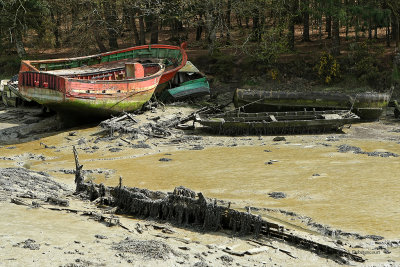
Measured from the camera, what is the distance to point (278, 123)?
2523 centimetres

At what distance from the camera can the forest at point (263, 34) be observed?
3177 cm

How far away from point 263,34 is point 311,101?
25.4ft

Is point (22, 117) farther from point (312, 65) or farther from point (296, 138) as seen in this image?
point (312, 65)

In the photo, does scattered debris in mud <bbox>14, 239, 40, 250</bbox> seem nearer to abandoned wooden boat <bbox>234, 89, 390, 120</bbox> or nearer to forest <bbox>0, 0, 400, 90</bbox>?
abandoned wooden boat <bbox>234, 89, 390, 120</bbox>

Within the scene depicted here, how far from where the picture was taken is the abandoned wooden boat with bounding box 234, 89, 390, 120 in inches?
1091

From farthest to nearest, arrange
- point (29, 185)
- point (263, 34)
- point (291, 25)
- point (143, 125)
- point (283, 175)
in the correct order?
point (291, 25)
point (263, 34)
point (143, 125)
point (283, 175)
point (29, 185)

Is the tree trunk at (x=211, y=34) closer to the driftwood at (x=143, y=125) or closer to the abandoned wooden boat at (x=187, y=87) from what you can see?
the abandoned wooden boat at (x=187, y=87)

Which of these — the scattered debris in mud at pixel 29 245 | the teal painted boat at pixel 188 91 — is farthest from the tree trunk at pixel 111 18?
the scattered debris in mud at pixel 29 245

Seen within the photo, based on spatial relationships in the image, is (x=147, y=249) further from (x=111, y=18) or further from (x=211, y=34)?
(x=111, y=18)

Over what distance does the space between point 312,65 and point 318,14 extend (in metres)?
3.34

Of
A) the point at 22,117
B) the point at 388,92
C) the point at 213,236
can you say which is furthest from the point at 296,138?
the point at 22,117

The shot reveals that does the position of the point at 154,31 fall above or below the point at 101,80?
above

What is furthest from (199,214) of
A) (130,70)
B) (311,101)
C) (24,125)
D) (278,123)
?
(130,70)

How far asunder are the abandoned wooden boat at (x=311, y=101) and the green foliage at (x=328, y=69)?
469cm
